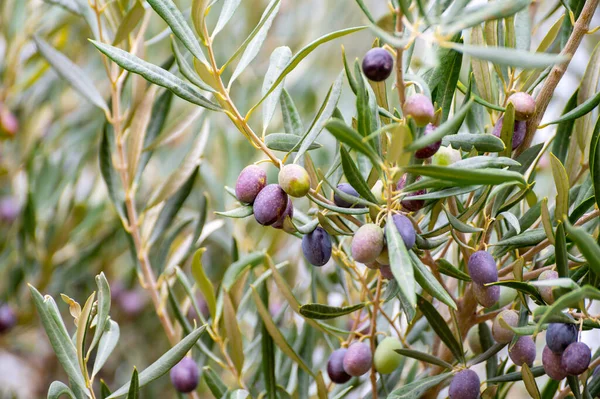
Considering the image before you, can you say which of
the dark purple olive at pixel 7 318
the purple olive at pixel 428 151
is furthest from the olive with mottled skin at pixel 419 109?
the dark purple olive at pixel 7 318

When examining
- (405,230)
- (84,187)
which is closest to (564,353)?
(405,230)

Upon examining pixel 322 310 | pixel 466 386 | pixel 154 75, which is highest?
pixel 154 75

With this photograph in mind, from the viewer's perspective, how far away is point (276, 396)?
2.14 feet

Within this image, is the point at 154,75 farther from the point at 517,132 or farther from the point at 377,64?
the point at 517,132

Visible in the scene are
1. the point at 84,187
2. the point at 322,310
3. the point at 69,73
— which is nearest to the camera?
the point at 322,310

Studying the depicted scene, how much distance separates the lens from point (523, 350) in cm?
53

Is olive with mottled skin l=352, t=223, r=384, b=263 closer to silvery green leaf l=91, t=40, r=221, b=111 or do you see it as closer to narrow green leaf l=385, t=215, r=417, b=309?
narrow green leaf l=385, t=215, r=417, b=309

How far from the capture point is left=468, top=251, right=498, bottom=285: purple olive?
1.60 feet

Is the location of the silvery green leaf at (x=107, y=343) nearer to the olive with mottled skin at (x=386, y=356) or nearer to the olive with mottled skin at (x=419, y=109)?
the olive with mottled skin at (x=386, y=356)

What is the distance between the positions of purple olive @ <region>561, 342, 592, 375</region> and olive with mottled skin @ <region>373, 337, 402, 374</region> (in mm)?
158

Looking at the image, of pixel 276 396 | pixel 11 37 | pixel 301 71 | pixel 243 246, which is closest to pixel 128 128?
pixel 243 246

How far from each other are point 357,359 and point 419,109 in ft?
0.89

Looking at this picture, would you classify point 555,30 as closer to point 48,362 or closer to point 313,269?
point 313,269

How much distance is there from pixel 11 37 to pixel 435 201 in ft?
3.21
